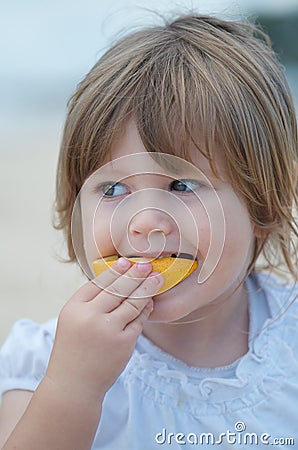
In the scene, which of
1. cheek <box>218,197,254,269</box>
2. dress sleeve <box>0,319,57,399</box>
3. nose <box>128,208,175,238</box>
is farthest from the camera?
dress sleeve <box>0,319,57,399</box>

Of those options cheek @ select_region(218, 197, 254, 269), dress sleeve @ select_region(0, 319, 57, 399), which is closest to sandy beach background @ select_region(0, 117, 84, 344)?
dress sleeve @ select_region(0, 319, 57, 399)

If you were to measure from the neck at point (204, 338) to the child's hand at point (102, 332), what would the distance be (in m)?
0.23

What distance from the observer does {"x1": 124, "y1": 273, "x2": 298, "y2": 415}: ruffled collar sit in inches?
47.5

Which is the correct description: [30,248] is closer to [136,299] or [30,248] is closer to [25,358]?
[25,358]

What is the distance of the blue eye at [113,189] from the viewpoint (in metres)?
1.05

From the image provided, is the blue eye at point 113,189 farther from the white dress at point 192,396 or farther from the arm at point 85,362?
the white dress at point 192,396

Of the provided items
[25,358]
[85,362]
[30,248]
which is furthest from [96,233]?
[30,248]

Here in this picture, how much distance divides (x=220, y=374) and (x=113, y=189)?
1.24ft

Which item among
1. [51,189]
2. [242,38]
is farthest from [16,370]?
[51,189]

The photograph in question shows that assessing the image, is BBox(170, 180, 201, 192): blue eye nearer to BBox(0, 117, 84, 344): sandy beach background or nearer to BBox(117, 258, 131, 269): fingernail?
BBox(117, 258, 131, 269): fingernail

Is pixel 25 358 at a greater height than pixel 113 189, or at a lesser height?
lesser

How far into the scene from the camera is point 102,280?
1018 millimetres

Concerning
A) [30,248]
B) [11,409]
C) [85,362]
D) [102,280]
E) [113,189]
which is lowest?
[30,248]

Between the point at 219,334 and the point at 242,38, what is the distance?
1.64 feet
